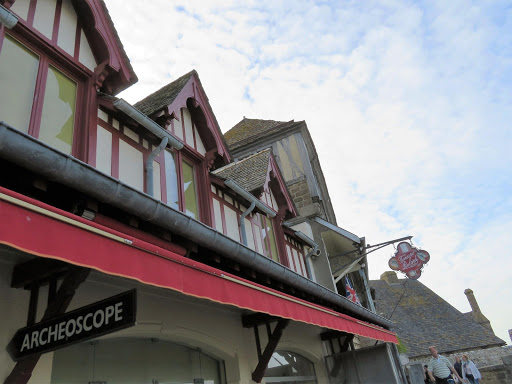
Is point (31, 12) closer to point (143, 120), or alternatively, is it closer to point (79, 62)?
point (79, 62)

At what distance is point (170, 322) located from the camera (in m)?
4.21

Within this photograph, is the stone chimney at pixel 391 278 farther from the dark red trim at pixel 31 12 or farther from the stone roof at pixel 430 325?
the dark red trim at pixel 31 12

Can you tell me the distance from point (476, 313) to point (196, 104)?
3962 centimetres

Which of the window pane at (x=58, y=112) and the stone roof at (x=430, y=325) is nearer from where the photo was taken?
the window pane at (x=58, y=112)

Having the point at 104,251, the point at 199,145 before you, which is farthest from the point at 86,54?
the point at 104,251

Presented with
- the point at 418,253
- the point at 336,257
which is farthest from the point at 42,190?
the point at 418,253

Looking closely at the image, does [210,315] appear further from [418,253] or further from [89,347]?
[418,253]

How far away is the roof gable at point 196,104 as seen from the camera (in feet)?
19.2

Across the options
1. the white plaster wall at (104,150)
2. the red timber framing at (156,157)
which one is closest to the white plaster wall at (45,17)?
the red timber framing at (156,157)

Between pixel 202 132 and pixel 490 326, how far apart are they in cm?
4061

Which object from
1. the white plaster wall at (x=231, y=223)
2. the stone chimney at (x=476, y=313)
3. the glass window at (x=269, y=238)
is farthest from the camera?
the stone chimney at (x=476, y=313)

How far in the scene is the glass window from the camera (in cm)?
749

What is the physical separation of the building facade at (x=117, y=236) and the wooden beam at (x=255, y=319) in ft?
0.07

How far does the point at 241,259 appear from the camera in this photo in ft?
13.8
